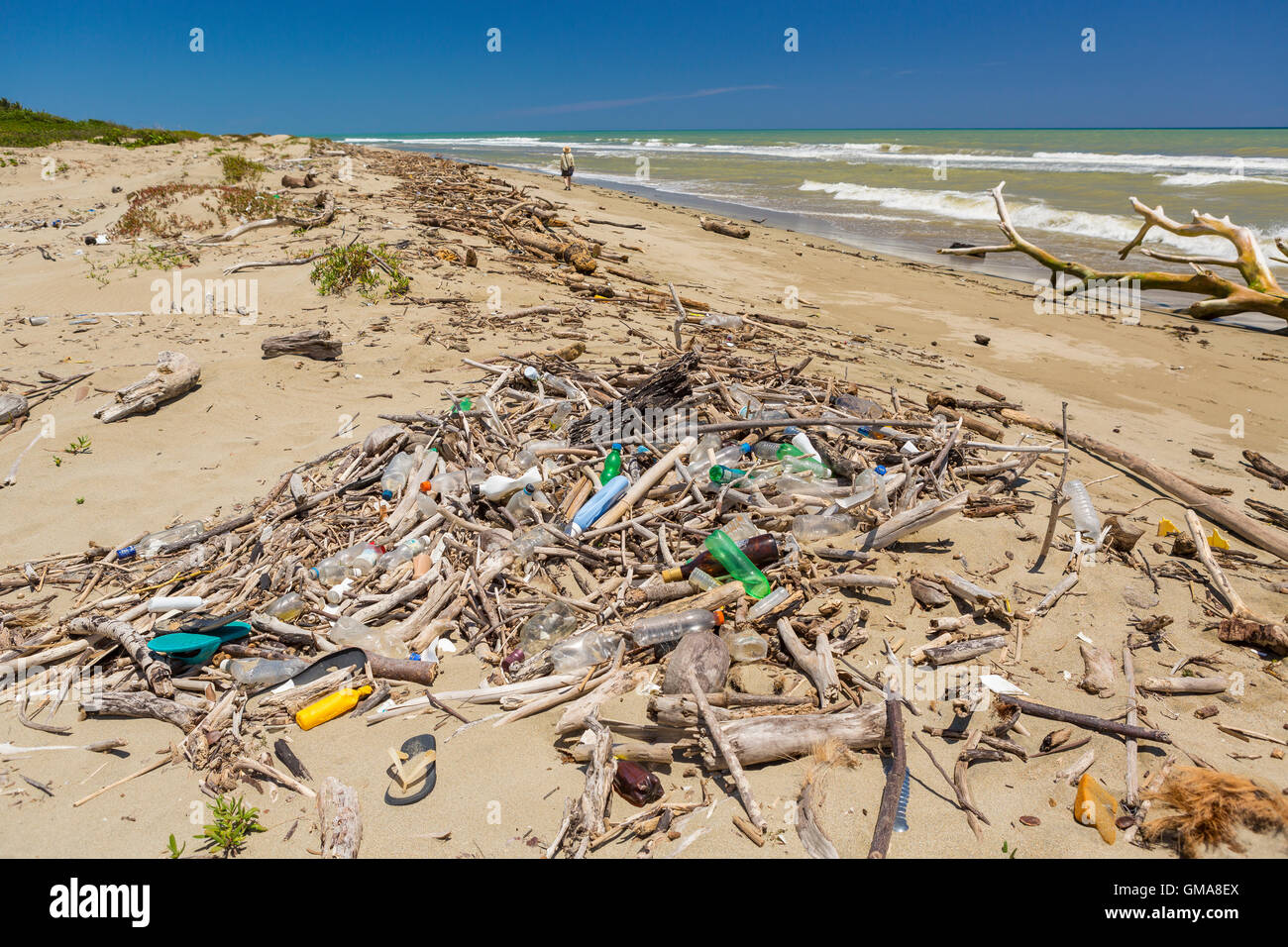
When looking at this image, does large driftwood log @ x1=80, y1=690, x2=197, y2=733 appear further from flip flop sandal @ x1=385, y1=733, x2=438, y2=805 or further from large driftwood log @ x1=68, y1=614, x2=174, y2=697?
flip flop sandal @ x1=385, y1=733, x2=438, y2=805

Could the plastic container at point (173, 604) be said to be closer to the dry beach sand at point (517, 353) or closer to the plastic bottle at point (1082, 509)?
the dry beach sand at point (517, 353)

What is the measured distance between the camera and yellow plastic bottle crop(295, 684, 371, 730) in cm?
301

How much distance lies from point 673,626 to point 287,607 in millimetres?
2202

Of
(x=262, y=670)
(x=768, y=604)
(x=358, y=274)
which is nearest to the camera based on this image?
(x=262, y=670)

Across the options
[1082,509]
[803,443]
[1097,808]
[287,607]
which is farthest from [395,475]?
[1082,509]

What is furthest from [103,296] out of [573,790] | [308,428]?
[573,790]

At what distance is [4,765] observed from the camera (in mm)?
2807

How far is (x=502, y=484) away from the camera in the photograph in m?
4.34

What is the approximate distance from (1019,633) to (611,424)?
300 cm

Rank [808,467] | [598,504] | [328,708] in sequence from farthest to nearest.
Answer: [808,467] < [598,504] < [328,708]

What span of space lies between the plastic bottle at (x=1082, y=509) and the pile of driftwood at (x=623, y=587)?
116 millimetres

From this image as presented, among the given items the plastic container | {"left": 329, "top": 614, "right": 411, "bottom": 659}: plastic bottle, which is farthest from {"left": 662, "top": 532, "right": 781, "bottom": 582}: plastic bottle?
the plastic container

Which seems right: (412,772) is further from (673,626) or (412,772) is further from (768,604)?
(768,604)
